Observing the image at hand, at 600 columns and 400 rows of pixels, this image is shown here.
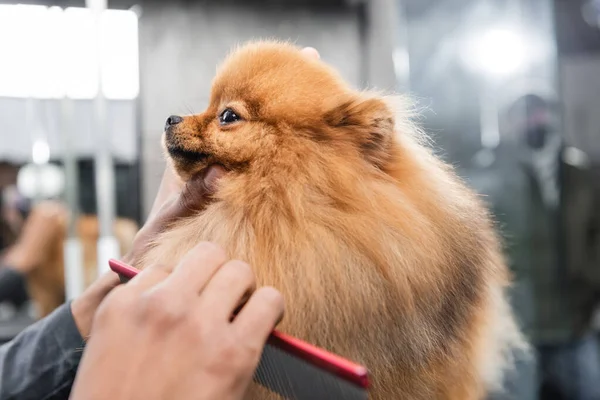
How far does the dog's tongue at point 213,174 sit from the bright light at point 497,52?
1266 millimetres

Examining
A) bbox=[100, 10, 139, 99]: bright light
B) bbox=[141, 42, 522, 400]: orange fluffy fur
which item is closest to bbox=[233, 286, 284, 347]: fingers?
bbox=[141, 42, 522, 400]: orange fluffy fur

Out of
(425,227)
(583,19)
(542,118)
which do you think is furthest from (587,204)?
(425,227)

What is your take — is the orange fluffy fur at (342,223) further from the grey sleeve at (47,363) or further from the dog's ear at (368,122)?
the grey sleeve at (47,363)

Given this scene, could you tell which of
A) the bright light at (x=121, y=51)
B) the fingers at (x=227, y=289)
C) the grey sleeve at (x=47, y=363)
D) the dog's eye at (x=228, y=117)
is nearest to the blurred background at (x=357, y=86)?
the bright light at (x=121, y=51)

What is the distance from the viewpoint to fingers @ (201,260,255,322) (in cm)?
39

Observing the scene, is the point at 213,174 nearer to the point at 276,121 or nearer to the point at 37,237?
the point at 276,121

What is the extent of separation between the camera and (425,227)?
0.57 m

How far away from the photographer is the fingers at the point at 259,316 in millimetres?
382

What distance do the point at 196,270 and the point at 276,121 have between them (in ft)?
0.78

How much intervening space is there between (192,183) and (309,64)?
0.19 meters

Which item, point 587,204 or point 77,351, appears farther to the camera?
point 587,204

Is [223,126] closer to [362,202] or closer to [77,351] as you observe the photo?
[362,202]

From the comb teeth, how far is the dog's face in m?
0.23

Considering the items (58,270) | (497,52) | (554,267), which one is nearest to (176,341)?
→ (58,270)
